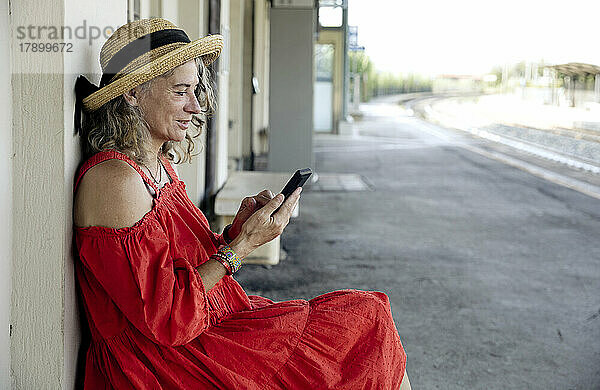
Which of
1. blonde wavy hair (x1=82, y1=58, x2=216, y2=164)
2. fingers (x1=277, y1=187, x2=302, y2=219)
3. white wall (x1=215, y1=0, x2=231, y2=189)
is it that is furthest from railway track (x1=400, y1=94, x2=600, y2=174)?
blonde wavy hair (x1=82, y1=58, x2=216, y2=164)

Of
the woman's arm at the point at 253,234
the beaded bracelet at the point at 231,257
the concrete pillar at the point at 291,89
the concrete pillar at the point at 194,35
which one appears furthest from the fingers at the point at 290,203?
the concrete pillar at the point at 291,89

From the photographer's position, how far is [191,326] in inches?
70.3

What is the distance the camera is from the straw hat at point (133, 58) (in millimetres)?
1851

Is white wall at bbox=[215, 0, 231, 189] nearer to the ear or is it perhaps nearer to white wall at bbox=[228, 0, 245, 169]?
white wall at bbox=[228, 0, 245, 169]

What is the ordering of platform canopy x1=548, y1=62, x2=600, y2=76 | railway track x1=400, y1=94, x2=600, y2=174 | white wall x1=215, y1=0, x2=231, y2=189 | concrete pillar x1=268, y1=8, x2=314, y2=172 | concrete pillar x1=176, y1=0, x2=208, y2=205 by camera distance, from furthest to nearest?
platform canopy x1=548, y1=62, x2=600, y2=76, railway track x1=400, y1=94, x2=600, y2=174, concrete pillar x1=268, y1=8, x2=314, y2=172, white wall x1=215, y1=0, x2=231, y2=189, concrete pillar x1=176, y1=0, x2=208, y2=205

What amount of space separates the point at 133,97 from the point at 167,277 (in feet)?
1.73

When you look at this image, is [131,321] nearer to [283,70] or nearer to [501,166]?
[283,70]

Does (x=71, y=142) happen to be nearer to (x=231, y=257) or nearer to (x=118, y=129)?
(x=118, y=129)

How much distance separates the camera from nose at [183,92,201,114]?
199 centimetres

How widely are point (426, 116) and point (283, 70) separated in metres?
24.6

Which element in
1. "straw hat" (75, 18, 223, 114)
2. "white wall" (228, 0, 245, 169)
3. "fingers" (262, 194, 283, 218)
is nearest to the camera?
"straw hat" (75, 18, 223, 114)

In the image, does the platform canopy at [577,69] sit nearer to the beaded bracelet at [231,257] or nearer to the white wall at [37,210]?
the beaded bracelet at [231,257]

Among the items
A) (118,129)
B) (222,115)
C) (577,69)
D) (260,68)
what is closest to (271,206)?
(118,129)

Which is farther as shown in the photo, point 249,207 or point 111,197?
point 249,207
